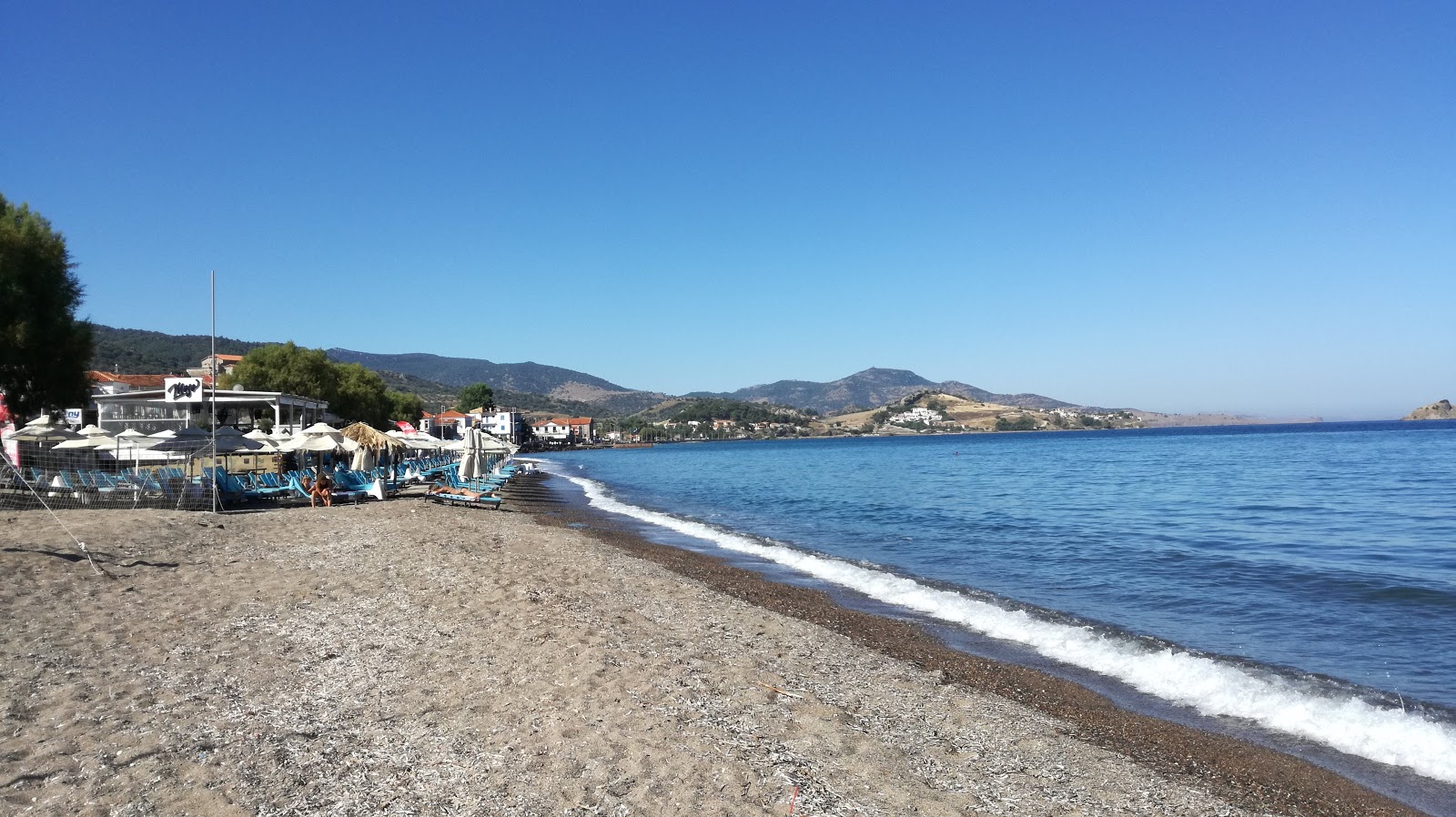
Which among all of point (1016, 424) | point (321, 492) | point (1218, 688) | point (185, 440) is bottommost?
point (1218, 688)

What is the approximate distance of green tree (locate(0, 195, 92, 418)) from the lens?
20767mm

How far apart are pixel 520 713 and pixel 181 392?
34.5 meters

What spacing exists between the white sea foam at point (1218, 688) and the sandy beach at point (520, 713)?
3.16ft

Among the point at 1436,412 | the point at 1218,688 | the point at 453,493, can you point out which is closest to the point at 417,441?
the point at 453,493

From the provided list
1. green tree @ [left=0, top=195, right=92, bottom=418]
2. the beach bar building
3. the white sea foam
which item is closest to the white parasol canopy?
green tree @ [left=0, top=195, right=92, bottom=418]

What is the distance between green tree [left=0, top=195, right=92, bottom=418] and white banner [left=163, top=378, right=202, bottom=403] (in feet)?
30.7

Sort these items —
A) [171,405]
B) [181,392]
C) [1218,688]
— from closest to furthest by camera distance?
1. [1218,688]
2. [181,392]
3. [171,405]

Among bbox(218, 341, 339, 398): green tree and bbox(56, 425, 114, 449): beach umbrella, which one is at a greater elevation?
bbox(218, 341, 339, 398): green tree

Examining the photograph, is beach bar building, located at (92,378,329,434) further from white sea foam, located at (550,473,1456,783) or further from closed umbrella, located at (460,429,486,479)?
white sea foam, located at (550,473,1456,783)

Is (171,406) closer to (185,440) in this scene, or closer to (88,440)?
(88,440)

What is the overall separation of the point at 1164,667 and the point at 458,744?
742 centimetres

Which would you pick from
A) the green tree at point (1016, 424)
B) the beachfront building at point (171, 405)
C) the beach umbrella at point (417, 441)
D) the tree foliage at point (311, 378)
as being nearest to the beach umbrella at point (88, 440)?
the beach umbrella at point (417, 441)

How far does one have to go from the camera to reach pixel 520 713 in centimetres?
609

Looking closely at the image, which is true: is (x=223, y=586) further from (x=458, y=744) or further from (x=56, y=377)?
(x=56, y=377)
